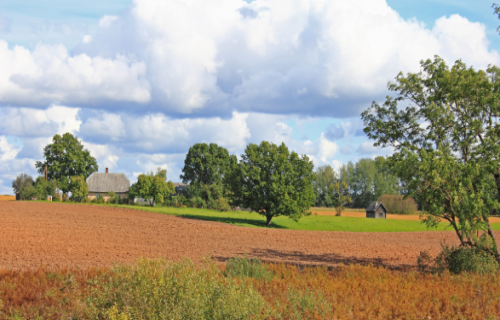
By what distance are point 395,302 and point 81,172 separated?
79007 millimetres

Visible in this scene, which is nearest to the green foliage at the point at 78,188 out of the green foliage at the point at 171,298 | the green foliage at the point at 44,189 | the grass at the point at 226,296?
the green foliage at the point at 44,189

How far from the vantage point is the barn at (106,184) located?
3273 inches

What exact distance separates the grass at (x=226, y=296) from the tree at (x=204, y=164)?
74.1m

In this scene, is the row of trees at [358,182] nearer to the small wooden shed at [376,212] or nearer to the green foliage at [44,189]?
the small wooden shed at [376,212]

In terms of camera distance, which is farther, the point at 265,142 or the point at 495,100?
the point at 265,142

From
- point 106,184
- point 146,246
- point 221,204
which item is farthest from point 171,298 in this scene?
point 106,184

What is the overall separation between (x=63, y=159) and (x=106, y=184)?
1055 centimetres

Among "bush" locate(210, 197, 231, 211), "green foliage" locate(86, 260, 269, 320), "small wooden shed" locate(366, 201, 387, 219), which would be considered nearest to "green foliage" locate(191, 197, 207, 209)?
"bush" locate(210, 197, 231, 211)

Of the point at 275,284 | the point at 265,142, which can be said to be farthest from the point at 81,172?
the point at 275,284

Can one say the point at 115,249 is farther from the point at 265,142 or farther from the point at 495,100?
the point at 265,142

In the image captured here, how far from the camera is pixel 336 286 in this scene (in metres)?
9.92

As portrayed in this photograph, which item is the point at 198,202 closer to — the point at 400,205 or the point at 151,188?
the point at 151,188

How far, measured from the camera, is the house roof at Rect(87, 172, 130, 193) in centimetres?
8339

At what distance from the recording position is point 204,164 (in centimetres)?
8556
